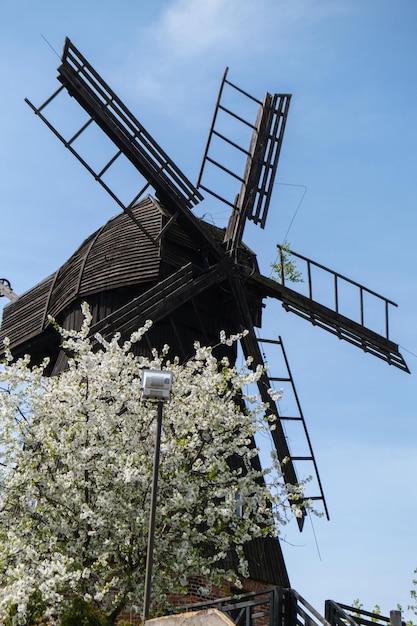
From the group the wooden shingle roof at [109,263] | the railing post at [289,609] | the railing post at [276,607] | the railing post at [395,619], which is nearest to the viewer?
the railing post at [395,619]

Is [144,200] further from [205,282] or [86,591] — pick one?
[86,591]

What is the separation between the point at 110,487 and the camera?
15758 mm

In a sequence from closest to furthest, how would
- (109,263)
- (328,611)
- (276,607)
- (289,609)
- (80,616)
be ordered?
(276,607) < (289,609) < (328,611) < (80,616) < (109,263)

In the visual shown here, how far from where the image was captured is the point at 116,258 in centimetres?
2328

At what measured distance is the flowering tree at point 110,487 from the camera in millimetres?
15141

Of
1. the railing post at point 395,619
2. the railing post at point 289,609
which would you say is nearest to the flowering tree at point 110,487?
the railing post at point 289,609

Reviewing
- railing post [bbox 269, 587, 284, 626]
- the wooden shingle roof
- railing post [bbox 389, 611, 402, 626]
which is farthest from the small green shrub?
the wooden shingle roof

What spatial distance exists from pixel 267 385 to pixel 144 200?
570cm

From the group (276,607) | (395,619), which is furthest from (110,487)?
(395,619)

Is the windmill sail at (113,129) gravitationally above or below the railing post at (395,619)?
above

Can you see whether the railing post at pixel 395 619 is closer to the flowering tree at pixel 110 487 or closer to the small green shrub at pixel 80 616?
the flowering tree at pixel 110 487

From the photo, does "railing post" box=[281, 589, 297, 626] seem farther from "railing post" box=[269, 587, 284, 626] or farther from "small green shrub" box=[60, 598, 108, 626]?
"small green shrub" box=[60, 598, 108, 626]

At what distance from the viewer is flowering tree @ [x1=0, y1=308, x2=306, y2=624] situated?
15141mm

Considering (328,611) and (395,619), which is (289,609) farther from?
(395,619)
